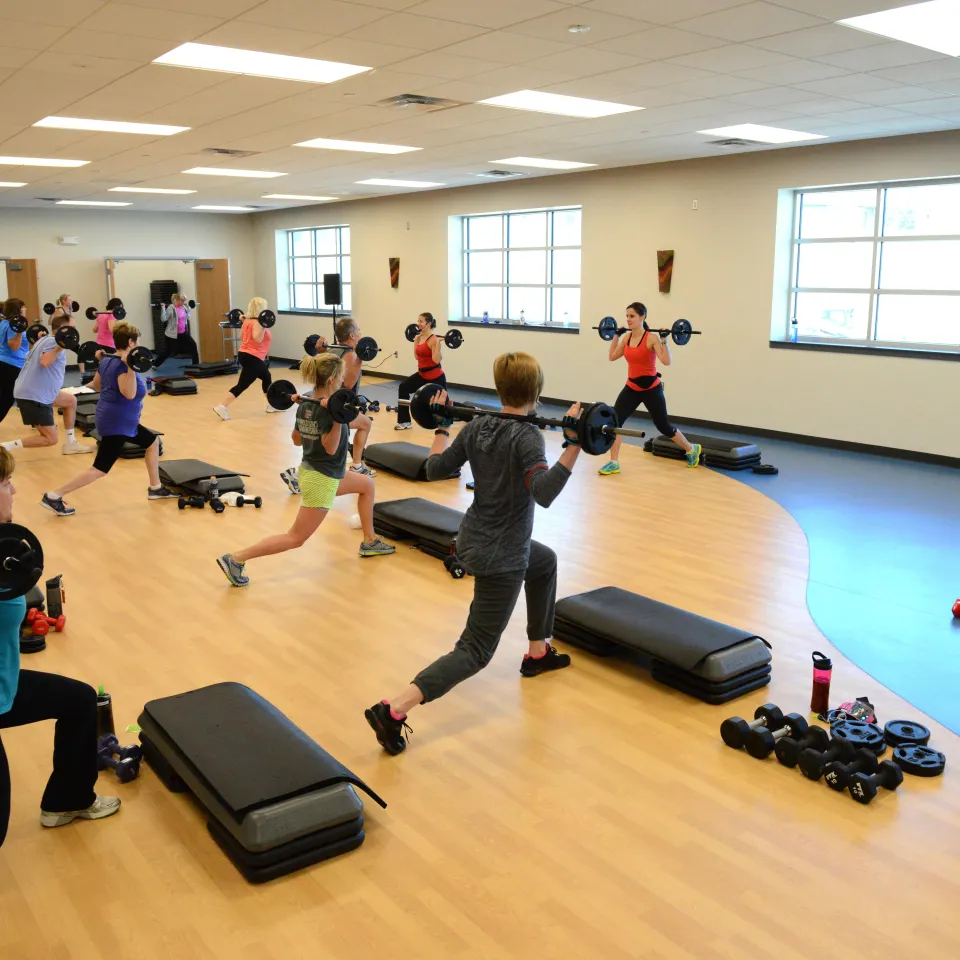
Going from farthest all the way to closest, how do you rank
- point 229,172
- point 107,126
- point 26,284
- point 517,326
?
point 26,284 → point 517,326 → point 229,172 → point 107,126

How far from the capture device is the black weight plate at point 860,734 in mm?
3281

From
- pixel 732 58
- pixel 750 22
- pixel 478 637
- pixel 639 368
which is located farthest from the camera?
pixel 639 368

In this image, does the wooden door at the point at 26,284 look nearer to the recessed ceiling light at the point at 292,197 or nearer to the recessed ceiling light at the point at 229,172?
the recessed ceiling light at the point at 292,197

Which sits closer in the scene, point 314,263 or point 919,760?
point 919,760

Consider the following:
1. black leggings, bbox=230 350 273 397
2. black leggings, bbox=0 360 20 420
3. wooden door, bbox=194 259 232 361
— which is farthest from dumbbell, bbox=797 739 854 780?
wooden door, bbox=194 259 232 361

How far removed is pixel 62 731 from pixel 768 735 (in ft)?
7.64

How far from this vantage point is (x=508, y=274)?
1312 cm

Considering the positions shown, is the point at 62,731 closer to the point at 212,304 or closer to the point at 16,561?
the point at 16,561

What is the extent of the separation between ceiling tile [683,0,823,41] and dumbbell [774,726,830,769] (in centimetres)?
324

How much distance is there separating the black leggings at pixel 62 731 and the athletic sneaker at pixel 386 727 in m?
0.94

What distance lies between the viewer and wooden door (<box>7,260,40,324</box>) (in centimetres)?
1611

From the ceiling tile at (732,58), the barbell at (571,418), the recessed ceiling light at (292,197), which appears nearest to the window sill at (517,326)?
the recessed ceiling light at (292,197)

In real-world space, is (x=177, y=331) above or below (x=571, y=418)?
below

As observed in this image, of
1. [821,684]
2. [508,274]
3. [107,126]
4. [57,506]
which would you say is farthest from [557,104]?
[508,274]
